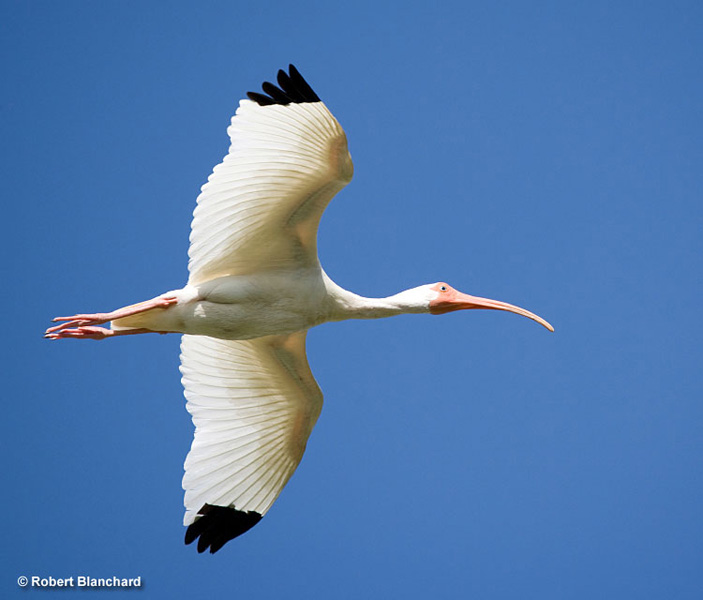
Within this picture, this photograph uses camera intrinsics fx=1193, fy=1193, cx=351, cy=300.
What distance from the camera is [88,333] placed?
40.5ft

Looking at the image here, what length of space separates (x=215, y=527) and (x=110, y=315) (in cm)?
294

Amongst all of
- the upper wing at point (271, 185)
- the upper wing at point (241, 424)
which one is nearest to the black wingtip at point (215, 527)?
the upper wing at point (241, 424)

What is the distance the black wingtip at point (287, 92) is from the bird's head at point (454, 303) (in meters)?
2.97

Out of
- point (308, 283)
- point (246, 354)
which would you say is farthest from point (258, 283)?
point (246, 354)

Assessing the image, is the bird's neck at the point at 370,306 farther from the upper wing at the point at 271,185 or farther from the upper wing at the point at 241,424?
the upper wing at the point at 241,424

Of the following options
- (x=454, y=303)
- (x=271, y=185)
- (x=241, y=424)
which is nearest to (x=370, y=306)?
(x=454, y=303)

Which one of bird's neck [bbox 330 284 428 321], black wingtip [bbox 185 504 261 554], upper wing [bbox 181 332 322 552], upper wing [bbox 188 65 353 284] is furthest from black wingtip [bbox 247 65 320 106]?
black wingtip [bbox 185 504 261 554]

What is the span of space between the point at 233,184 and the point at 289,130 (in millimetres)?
810

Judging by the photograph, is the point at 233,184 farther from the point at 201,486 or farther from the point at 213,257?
the point at 201,486

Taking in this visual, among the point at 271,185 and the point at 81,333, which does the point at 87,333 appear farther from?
the point at 271,185

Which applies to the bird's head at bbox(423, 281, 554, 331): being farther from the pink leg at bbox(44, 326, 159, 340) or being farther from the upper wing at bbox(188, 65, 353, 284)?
the pink leg at bbox(44, 326, 159, 340)

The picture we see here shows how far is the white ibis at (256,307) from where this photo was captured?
1191 cm

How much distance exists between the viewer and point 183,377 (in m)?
13.9

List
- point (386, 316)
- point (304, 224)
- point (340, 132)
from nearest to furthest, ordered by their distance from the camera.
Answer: point (340, 132), point (304, 224), point (386, 316)
